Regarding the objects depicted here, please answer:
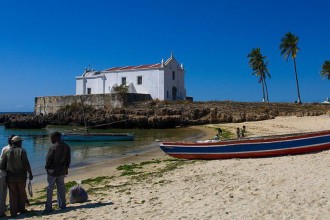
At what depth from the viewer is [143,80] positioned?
53844 millimetres

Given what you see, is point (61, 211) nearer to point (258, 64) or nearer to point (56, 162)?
point (56, 162)

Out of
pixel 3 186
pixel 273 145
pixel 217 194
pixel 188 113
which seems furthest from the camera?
pixel 188 113

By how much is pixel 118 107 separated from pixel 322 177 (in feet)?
144

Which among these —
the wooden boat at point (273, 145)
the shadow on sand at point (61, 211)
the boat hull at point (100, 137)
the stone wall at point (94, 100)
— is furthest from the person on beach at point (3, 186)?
the stone wall at point (94, 100)

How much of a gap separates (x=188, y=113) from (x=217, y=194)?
3948 centimetres

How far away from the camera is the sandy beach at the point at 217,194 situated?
257 inches

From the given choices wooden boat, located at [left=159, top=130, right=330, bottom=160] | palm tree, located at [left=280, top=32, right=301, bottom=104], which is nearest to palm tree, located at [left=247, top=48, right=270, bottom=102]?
palm tree, located at [left=280, top=32, right=301, bottom=104]

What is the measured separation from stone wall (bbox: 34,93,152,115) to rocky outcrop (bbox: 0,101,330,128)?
1047 millimetres

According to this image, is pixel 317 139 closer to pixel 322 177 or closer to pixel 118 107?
pixel 322 177

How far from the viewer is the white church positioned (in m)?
52.8

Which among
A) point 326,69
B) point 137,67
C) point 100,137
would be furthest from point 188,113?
point 326,69

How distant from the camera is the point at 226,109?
46.4 m

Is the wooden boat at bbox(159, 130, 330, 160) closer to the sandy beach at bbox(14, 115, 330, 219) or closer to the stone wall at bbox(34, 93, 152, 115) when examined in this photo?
the sandy beach at bbox(14, 115, 330, 219)

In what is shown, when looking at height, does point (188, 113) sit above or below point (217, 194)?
above
